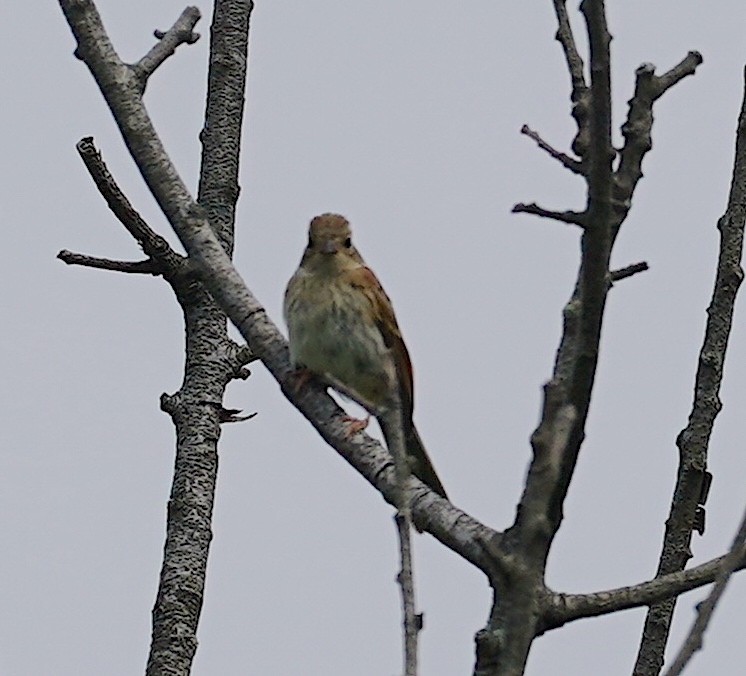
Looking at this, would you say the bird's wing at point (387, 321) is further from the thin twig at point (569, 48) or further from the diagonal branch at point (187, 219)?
the thin twig at point (569, 48)

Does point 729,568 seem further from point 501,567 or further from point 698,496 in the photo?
point 698,496

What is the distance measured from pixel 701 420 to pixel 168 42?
6.26ft

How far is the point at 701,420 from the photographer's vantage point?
4105 mm

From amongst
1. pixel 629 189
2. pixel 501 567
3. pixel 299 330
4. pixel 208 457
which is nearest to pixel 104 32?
pixel 208 457

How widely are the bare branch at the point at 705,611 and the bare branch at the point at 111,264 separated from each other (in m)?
2.59

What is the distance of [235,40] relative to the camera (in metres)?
5.31

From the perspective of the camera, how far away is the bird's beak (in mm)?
6008

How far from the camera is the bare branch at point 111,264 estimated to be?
4.59 m

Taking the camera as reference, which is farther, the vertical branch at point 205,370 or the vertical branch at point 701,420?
the vertical branch at point 205,370

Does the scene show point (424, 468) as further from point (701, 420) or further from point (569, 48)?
point (569, 48)

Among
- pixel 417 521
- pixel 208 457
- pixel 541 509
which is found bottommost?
pixel 541 509

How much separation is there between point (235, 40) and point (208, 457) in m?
1.49

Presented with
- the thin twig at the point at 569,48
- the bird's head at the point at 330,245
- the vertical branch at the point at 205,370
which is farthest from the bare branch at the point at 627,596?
the bird's head at the point at 330,245

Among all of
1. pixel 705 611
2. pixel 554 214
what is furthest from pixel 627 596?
pixel 554 214
